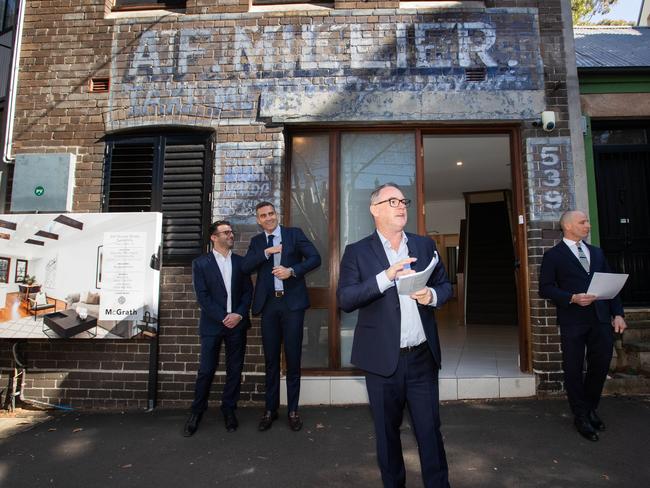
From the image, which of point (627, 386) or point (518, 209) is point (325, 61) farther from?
point (627, 386)

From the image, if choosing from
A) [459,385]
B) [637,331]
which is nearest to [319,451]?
[459,385]

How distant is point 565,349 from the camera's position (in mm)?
3746

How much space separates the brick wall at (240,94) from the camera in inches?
186

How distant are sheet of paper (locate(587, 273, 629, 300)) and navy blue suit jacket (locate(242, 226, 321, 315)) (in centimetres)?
244

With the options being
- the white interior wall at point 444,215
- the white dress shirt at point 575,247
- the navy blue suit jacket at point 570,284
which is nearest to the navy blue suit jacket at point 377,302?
the navy blue suit jacket at point 570,284

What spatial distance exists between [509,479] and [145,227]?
4.22 meters

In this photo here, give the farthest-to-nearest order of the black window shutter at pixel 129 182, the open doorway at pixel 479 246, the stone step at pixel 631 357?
the open doorway at pixel 479 246 → the black window shutter at pixel 129 182 → the stone step at pixel 631 357

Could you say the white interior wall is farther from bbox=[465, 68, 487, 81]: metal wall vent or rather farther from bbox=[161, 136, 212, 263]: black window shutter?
bbox=[161, 136, 212, 263]: black window shutter

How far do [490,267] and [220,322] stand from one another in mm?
8632

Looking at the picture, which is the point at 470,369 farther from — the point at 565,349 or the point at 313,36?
the point at 313,36

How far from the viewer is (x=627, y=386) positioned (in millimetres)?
4547

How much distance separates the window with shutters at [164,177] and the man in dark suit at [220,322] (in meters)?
1.06

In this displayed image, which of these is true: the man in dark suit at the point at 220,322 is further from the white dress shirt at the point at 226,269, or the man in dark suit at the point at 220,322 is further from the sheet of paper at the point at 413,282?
the sheet of paper at the point at 413,282

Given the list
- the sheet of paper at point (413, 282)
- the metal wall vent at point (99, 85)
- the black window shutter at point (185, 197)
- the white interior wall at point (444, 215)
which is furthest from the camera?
the white interior wall at point (444, 215)
